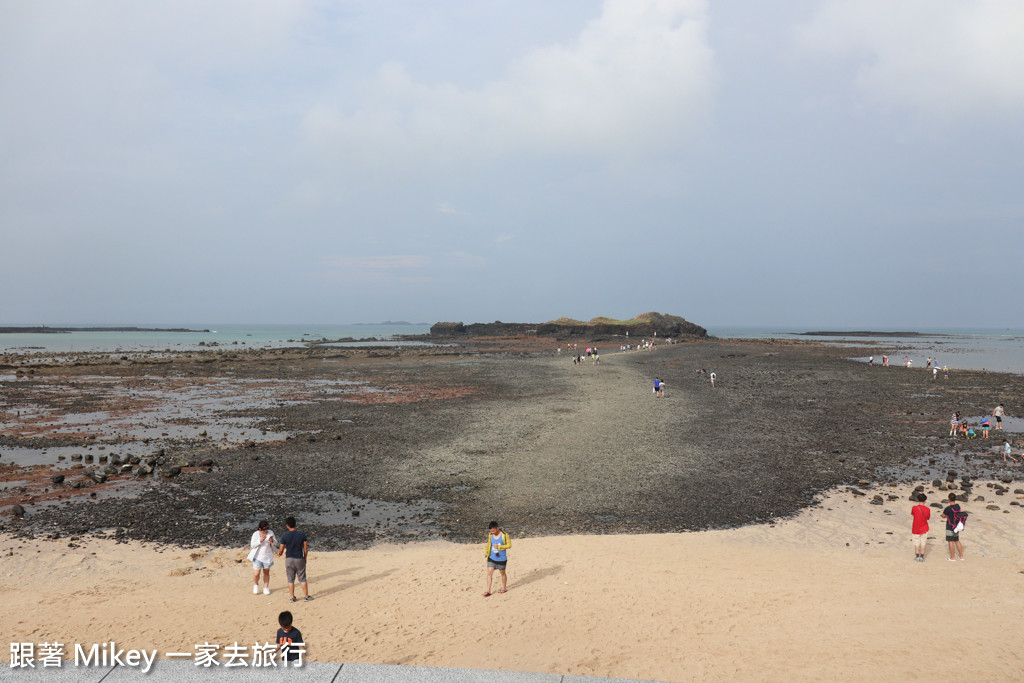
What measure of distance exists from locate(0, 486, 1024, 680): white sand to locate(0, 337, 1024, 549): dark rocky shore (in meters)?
1.54

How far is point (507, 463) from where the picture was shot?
20.1m

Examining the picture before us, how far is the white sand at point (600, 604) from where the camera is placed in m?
8.28

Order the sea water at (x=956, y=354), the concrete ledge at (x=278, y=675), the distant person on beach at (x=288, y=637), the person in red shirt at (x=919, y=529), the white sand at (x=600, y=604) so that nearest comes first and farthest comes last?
the concrete ledge at (x=278, y=675)
the distant person on beach at (x=288, y=637)
the white sand at (x=600, y=604)
the person in red shirt at (x=919, y=529)
the sea water at (x=956, y=354)

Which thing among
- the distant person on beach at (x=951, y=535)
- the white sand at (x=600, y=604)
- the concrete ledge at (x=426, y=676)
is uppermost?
the concrete ledge at (x=426, y=676)

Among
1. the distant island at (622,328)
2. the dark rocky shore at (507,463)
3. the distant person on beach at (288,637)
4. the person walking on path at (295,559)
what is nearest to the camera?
the distant person on beach at (288,637)

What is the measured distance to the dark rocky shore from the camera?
14.6 meters

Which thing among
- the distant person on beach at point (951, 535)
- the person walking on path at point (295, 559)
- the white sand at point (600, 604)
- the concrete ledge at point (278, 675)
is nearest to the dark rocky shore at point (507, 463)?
the white sand at point (600, 604)

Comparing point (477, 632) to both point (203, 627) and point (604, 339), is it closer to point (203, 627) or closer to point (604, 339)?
point (203, 627)

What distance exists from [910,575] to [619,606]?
6.38 meters

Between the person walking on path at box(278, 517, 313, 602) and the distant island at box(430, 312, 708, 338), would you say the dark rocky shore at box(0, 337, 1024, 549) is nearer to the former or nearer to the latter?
the person walking on path at box(278, 517, 313, 602)

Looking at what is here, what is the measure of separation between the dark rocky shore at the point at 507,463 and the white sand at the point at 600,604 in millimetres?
1536

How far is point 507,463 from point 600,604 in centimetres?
1029

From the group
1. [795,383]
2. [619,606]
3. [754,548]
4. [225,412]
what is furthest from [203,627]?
[795,383]

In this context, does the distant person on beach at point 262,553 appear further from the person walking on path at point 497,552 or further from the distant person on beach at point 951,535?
the distant person on beach at point 951,535
